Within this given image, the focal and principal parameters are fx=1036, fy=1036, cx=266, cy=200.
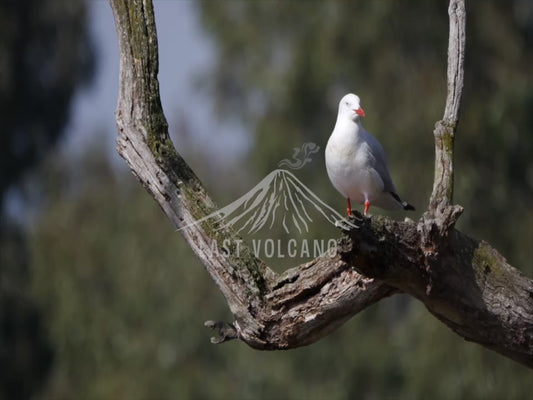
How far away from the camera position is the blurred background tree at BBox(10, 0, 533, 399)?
1466cm

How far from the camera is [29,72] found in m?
24.7

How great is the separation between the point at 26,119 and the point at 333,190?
38.9 ft

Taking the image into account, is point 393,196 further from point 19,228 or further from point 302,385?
point 19,228

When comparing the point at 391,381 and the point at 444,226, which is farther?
the point at 391,381

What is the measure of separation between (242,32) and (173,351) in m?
5.81

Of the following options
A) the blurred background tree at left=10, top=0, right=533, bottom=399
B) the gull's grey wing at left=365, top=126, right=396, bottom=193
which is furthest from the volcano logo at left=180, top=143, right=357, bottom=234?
the blurred background tree at left=10, top=0, right=533, bottom=399

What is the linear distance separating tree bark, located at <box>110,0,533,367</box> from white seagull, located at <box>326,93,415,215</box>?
0.52 meters

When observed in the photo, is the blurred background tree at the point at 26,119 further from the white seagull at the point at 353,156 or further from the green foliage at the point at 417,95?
the white seagull at the point at 353,156

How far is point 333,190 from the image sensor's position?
15.5 m

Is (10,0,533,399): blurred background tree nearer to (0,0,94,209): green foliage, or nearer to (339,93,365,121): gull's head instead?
(0,0,94,209): green foliage

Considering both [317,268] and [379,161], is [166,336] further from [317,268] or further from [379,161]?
[317,268]

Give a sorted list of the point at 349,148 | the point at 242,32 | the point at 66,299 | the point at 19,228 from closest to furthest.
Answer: the point at 349,148 < the point at 242,32 < the point at 66,299 < the point at 19,228

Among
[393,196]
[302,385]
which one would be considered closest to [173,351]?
[302,385]

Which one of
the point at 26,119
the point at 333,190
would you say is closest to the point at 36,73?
the point at 26,119
